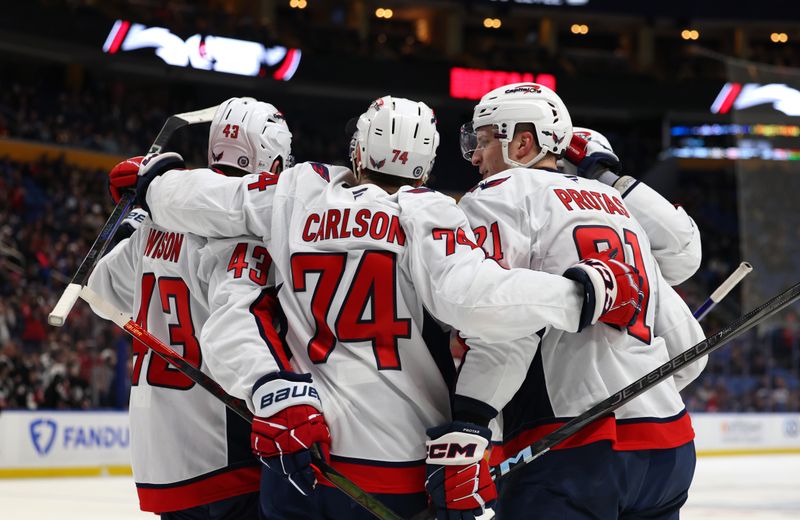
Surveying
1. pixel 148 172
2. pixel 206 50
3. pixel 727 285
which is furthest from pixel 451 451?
pixel 206 50

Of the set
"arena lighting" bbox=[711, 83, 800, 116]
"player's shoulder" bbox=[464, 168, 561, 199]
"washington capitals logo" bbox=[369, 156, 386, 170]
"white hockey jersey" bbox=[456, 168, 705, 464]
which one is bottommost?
"white hockey jersey" bbox=[456, 168, 705, 464]

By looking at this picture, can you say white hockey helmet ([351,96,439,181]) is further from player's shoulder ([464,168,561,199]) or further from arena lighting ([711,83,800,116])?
arena lighting ([711,83,800,116])

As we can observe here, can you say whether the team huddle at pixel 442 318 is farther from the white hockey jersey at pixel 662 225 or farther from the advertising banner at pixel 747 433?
the advertising banner at pixel 747 433

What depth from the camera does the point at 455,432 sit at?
190 cm

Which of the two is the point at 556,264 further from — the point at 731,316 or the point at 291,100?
the point at 291,100

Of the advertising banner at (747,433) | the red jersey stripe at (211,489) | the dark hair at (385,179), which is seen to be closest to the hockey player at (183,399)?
the red jersey stripe at (211,489)

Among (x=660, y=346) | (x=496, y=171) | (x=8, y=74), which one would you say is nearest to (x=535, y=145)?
(x=496, y=171)

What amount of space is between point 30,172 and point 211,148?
39.2ft

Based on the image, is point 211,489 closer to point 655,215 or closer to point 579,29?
point 655,215

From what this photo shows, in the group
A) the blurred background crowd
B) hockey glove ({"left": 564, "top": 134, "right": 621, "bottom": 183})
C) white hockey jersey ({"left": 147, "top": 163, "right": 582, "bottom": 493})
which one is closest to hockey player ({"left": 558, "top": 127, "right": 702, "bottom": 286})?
hockey glove ({"left": 564, "top": 134, "right": 621, "bottom": 183})

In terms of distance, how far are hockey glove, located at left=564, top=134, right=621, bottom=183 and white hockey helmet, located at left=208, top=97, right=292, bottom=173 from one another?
2.55ft

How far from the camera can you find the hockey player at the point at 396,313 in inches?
75.0

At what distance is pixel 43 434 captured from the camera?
8109mm

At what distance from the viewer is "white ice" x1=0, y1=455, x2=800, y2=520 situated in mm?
5859
